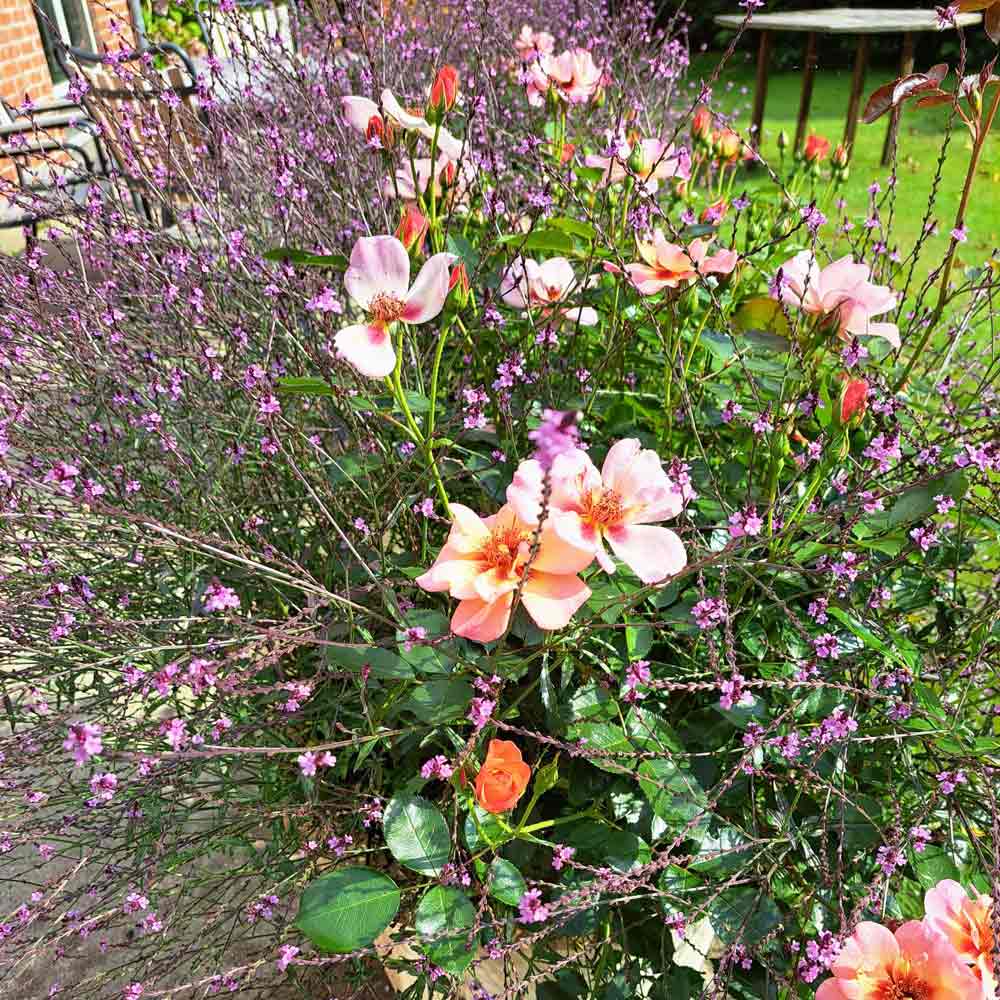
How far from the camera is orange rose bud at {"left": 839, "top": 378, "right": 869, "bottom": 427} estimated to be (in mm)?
906

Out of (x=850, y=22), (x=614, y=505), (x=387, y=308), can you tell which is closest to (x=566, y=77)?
(x=387, y=308)

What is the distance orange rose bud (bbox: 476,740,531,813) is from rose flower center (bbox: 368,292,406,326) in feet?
1.46

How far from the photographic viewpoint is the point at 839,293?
1.04 metres

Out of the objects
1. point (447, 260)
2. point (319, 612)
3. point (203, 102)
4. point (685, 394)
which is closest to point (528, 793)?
point (319, 612)

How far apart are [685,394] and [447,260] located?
343mm

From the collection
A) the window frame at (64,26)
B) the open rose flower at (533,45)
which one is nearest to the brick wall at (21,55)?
the window frame at (64,26)

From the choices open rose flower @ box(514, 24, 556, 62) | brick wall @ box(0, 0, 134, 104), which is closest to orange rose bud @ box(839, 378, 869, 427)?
open rose flower @ box(514, 24, 556, 62)

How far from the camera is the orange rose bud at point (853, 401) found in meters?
0.91

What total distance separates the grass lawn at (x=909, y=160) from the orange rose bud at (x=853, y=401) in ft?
8.75

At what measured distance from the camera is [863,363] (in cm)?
133

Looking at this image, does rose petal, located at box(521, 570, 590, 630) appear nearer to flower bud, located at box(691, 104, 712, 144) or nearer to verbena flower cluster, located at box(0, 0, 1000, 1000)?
verbena flower cluster, located at box(0, 0, 1000, 1000)

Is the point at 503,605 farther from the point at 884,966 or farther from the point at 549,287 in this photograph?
the point at 549,287

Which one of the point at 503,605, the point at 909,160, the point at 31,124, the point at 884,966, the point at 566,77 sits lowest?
the point at 909,160

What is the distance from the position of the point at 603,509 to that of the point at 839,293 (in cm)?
45
